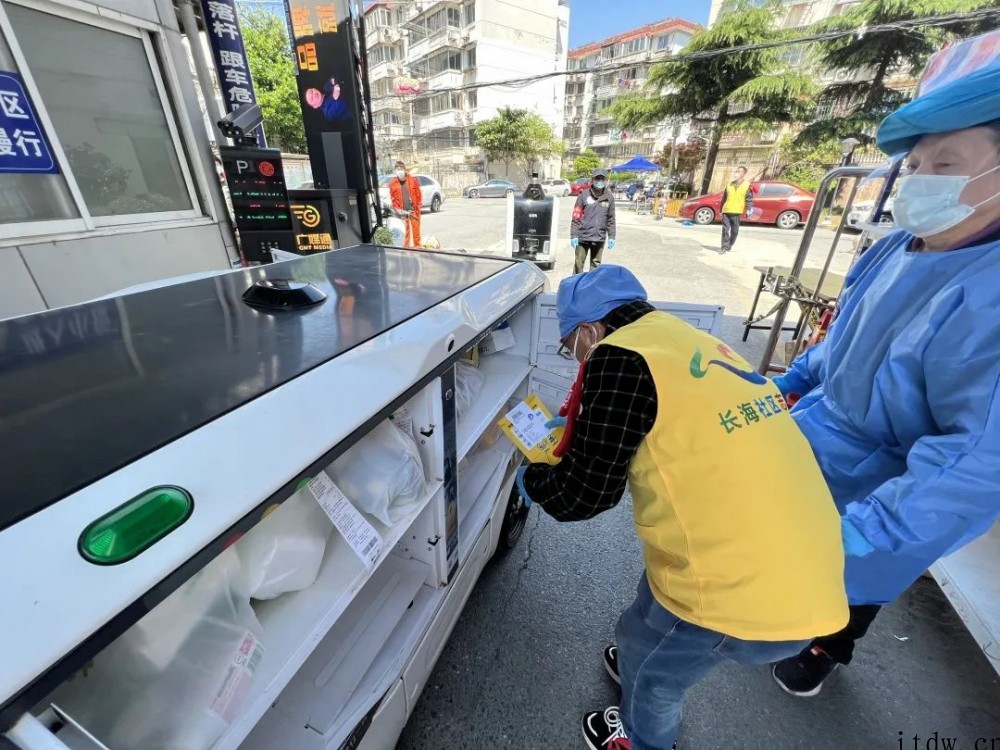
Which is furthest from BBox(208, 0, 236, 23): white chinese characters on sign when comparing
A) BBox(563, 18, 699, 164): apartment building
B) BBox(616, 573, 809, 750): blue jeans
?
BBox(563, 18, 699, 164): apartment building

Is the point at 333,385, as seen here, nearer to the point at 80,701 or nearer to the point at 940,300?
the point at 80,701

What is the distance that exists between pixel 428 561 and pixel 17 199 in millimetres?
4429

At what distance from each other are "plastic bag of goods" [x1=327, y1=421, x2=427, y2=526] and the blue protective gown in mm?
1284

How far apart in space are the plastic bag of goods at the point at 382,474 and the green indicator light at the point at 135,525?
Answer: 46 cm

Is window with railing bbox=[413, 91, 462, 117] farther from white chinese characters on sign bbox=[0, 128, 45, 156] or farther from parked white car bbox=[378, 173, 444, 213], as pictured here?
white chinese characters on sign bbox=[0, 128, 45, 156]

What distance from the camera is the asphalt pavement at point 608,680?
1654 millimetres

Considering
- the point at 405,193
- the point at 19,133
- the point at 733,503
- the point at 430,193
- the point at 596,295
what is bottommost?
the point at 430,193

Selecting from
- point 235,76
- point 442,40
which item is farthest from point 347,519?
point 442,40

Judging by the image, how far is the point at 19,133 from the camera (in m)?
3.19

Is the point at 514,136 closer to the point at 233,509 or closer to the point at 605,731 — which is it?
the point at 605,731

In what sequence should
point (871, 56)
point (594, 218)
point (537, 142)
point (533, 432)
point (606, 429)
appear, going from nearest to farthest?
point (606, 429) → point (533, 432) → point (594, 218) → point (871, 56) → point (537, 142)

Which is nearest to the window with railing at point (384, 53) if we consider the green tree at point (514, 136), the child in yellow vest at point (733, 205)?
the green tree at point (514, 136)

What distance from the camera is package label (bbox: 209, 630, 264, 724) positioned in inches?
28.8

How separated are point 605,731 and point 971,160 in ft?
7.20
